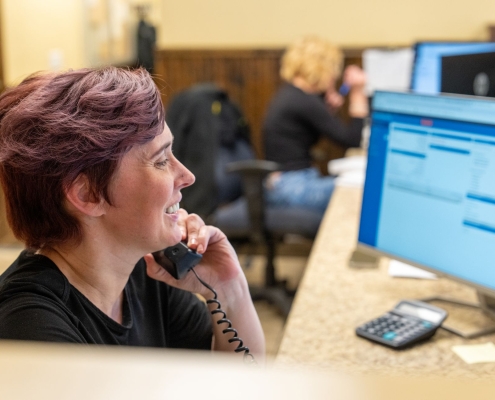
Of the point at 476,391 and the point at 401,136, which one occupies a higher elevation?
the point at 476,391

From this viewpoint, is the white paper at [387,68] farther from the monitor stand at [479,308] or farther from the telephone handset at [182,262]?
the telephone handset at [182,262]

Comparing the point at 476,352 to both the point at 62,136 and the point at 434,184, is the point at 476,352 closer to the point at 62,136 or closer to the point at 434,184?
the point at 434,184

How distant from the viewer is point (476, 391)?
25cm

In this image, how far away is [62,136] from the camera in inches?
40.1

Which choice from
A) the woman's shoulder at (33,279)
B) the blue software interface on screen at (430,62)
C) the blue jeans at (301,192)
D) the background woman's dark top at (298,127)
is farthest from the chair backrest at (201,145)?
the woman's shoulder at (33,279)

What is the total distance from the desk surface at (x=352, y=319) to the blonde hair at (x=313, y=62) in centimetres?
177

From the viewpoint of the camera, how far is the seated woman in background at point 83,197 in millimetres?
1017

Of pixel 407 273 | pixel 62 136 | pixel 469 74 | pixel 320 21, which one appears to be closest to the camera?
pixel 62 136

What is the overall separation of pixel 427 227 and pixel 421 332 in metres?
0.24

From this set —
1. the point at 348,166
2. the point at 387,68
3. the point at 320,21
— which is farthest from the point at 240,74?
the point at 348,166

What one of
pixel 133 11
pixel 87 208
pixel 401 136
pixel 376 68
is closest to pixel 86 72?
pixel 87 208

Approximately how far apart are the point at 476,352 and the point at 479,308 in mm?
229

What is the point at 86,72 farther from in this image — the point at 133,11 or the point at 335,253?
the point at 133,11

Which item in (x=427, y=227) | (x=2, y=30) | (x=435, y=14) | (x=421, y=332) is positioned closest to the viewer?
(x=421, y=332)
